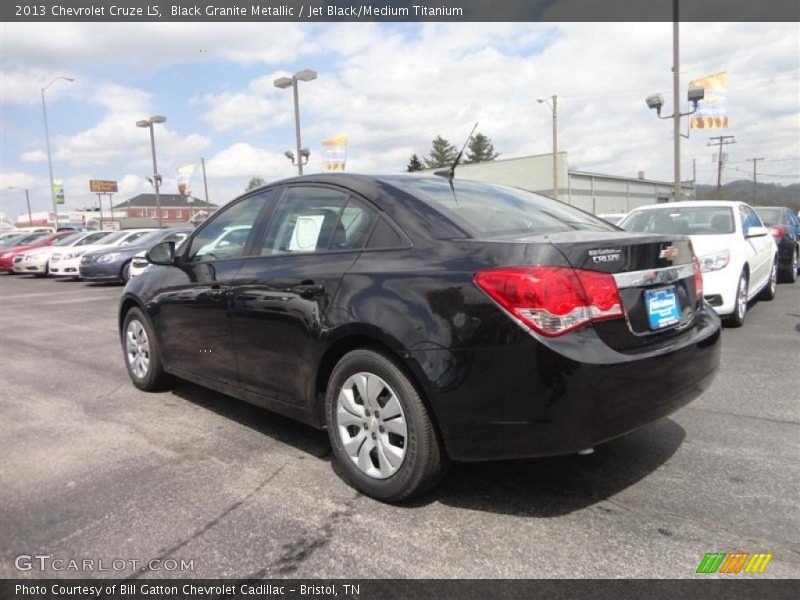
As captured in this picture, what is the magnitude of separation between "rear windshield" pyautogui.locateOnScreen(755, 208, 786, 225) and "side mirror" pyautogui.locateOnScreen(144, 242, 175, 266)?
10.7 metres

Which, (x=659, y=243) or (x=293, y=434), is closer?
(x=659, y=243)

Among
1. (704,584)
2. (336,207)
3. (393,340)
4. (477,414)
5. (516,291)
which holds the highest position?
(336,207)

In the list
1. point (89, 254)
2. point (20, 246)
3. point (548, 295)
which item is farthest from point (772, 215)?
point (20, 246)

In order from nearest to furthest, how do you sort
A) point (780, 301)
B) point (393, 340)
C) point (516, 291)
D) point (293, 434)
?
1. point (516, 291)
2. point (393, 340)
3. point (293, 434)
4. point (780, 301)

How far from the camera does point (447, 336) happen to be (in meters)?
2.52

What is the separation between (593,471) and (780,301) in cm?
738

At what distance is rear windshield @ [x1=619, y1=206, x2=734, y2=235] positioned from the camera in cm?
696

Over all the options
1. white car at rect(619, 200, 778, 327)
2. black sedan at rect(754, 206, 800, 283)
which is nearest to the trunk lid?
white car at rect(619, 200, 778, 327)

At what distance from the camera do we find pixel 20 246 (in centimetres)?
2441

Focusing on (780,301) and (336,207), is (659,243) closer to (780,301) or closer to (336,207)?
(336,207)

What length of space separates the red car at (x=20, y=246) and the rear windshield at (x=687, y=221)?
22731 millimetres

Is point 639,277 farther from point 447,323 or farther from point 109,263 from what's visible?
point 109,263

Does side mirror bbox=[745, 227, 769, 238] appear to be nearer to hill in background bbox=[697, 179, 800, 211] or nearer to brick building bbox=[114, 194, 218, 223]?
hill in background bbox=[697, 179, 800, 211]

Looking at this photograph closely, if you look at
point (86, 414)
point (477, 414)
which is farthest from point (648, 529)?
point (86, 414)
